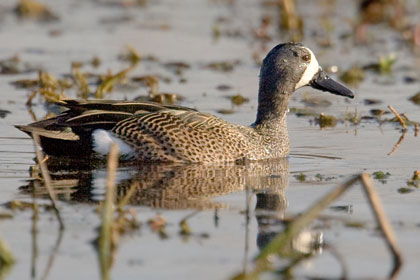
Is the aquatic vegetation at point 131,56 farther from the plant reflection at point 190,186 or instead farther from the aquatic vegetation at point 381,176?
the aquatic vegetation at point 381,176

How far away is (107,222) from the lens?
543 centimetres

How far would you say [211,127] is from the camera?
8.48 meters

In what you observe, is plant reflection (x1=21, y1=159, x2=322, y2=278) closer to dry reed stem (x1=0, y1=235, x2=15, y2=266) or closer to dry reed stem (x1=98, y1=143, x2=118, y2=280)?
dry reed stem (x1=98, y1=143, x2=118, y2=280)

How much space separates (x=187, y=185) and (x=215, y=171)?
24.0 inches

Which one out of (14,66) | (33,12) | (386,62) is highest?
(33,12)

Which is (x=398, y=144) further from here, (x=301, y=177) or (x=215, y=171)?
(x=215, y=171)

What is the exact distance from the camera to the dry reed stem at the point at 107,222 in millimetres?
5391

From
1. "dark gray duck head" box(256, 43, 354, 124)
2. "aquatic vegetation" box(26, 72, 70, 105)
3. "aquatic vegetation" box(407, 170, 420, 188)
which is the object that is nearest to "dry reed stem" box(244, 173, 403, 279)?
"aquatic vegetation" box(407, 170, 420, 188)

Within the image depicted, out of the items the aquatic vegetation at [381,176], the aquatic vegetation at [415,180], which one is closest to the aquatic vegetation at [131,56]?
the aquatic vegetation at [381,176]

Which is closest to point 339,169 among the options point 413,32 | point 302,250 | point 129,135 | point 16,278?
point 129,135

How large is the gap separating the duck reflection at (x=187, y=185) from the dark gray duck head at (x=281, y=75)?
1.72 ft

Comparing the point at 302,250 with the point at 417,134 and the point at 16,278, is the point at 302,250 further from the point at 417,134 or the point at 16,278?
the point at 417,134

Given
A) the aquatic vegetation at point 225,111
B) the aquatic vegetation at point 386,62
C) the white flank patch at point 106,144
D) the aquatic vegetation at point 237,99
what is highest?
the aquatic vegetation at point 386,62

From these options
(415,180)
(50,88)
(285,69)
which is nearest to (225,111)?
(285,69)
